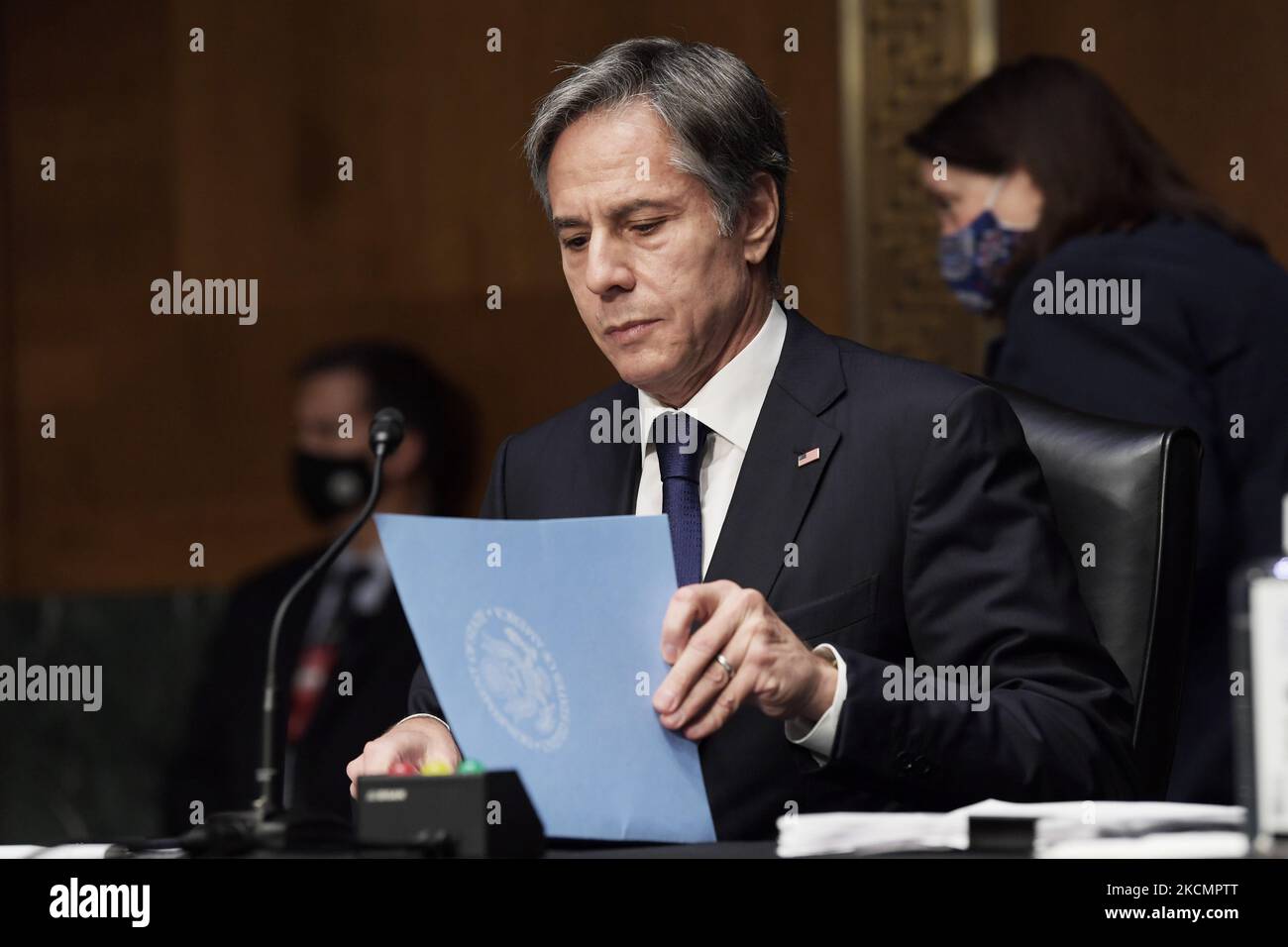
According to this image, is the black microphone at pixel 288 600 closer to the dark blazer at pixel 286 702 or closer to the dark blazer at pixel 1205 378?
the dark blazer at pixel 1205 378

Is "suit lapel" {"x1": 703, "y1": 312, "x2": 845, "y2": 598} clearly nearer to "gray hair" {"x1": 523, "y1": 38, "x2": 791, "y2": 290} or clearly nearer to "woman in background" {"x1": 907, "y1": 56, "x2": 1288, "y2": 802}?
"gray hair" {"x1": 523, "y1": 38, "x2": 791, "y2": 290}

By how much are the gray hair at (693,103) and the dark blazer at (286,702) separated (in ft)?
4.71

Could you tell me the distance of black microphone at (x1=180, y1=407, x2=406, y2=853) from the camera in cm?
110

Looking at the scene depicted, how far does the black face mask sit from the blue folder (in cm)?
240

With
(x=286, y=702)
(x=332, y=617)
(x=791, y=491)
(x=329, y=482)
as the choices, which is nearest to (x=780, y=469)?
(x=791, y=491)

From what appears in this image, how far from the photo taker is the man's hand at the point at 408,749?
1501 mm

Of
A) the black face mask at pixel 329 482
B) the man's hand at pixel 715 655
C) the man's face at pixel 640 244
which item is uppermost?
the man's face at pixel 640 244

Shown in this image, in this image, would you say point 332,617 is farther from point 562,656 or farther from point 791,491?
point 562,656

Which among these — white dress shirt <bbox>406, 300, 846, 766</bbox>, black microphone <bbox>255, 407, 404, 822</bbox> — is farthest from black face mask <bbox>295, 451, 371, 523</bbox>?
black microphone <bbox>255, 407, 404, 822</bbox>

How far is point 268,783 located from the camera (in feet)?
3.95

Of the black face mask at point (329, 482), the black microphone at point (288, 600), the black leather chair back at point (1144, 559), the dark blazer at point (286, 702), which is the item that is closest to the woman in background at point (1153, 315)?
the black leather chair back at point (1144, 559)
